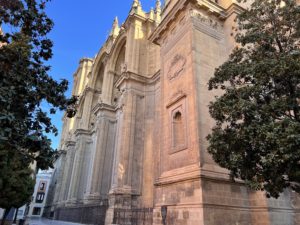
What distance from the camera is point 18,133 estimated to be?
16.2 feet

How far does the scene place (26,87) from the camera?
5598mm

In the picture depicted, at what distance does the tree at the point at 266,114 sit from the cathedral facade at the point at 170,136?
8.83 feet

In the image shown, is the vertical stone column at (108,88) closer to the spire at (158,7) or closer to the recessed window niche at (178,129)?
the spire at (158,7)

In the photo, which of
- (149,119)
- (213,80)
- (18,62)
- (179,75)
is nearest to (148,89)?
(149,119)

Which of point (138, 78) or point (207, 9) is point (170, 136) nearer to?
point (207, 9)

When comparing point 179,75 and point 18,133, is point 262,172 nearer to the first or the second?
point 18,133

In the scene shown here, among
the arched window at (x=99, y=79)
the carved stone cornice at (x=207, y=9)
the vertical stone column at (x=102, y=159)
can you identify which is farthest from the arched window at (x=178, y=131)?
the arched window at (x=99, y=79)

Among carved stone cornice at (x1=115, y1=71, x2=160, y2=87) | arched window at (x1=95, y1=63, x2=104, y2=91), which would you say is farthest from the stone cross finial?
arched window at (x1=95, y1=63, x2=104, y2=91)

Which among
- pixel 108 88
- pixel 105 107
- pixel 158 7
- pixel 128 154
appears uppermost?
pixel 158 7

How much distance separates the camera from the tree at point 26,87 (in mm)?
4965

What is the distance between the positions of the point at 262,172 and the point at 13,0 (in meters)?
6.49

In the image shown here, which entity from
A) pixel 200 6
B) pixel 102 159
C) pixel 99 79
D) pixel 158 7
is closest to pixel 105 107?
pixel 102 159

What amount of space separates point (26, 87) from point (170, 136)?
22.1 ft

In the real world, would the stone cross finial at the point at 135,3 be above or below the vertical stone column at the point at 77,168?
above
